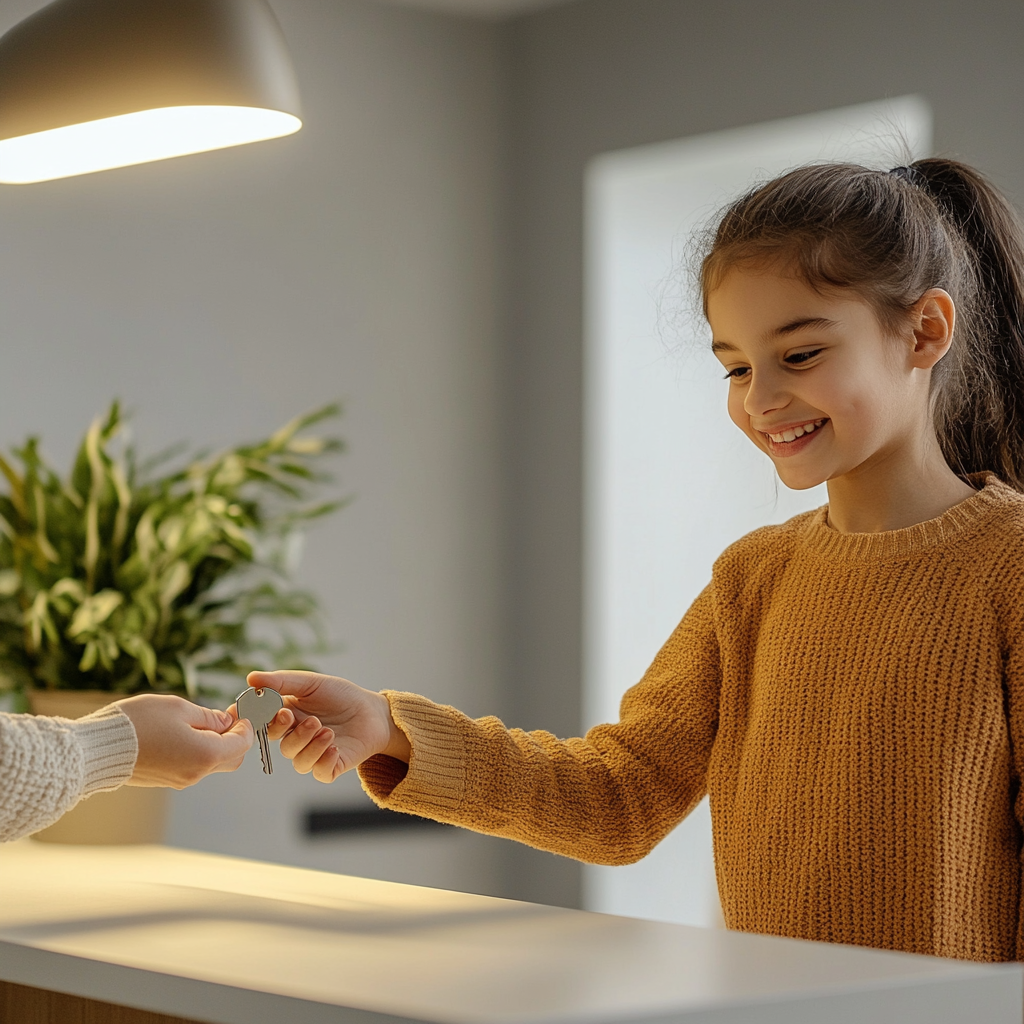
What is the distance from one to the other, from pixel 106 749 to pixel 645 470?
2377 millimetres

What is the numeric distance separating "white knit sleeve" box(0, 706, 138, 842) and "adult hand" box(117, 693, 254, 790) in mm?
22

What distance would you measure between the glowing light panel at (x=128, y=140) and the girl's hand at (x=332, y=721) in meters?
0.56

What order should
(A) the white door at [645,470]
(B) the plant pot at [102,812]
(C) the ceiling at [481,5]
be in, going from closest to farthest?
(B) the plant pot at [102,812] → (A) the white door at [645,470] → (C) the ceiling at [481,5]

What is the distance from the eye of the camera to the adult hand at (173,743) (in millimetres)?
1229

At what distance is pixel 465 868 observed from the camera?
3484 millimetres

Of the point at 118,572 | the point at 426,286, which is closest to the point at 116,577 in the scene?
the point at 118,572

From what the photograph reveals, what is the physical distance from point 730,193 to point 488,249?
0.67m

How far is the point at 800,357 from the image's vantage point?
1.30 m

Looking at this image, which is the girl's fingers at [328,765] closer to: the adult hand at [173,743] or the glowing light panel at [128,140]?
the adult hand at [173,743]

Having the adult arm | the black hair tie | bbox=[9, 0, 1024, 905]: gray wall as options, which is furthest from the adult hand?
bbox=[9, 0, 1024, 905]: gray wall

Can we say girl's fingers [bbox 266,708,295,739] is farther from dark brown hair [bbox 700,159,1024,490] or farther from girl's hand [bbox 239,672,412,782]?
dark brown hair [bbox 700,159,1024,490]

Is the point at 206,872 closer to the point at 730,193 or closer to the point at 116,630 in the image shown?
the point at 116,630

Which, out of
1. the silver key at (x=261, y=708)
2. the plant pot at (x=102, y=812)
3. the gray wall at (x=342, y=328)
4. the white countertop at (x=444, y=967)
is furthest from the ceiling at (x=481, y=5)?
the white countertop at (x=444, y=967)

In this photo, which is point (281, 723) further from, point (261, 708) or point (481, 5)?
point (481, 5)
